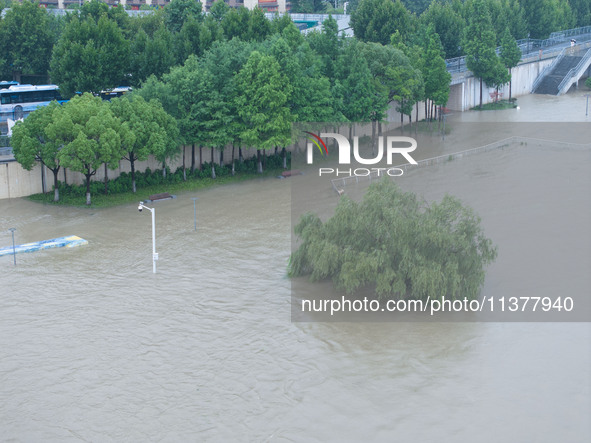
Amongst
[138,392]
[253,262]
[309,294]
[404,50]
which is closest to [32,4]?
[404,50]

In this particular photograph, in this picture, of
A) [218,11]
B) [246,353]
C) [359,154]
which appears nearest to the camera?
[246,353]

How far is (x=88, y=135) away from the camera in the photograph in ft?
153

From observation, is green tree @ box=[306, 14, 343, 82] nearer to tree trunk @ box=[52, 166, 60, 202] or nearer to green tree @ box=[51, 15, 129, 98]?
green tree @ box=[51, 15, 129, 98]

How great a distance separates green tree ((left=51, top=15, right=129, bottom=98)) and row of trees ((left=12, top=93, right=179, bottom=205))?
774 centimetres

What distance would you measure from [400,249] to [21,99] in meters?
37.4

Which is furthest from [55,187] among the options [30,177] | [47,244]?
[47,244]

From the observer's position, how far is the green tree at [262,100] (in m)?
52.9

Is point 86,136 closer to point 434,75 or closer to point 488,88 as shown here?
point 434,75

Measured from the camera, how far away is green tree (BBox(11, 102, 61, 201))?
46562 mm

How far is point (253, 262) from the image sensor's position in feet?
128

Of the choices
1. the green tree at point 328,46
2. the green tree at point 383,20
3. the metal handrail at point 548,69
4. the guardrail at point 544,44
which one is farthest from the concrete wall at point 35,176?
the metal handrail at point 548,69

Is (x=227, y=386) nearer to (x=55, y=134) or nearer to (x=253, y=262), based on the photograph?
(x=253, y=262)

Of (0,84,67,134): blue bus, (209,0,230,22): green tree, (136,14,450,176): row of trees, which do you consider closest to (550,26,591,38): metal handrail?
(136,14,450,176): row of trees

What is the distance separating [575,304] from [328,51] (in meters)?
32.0
